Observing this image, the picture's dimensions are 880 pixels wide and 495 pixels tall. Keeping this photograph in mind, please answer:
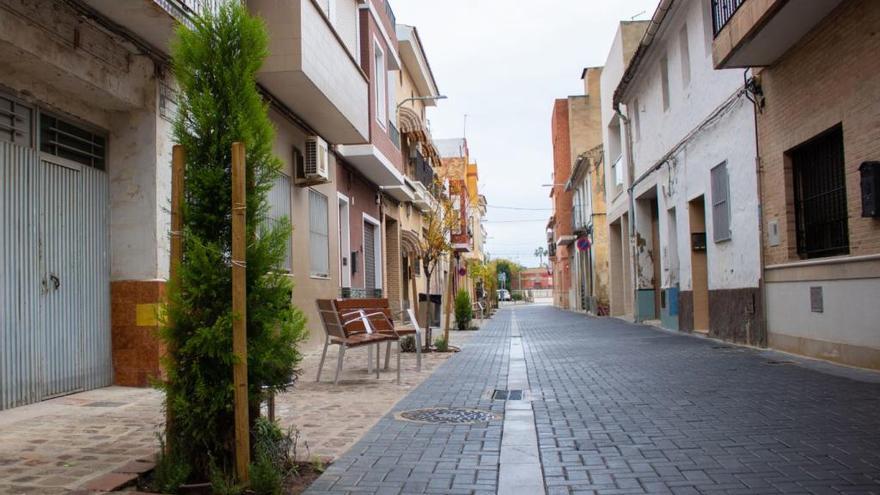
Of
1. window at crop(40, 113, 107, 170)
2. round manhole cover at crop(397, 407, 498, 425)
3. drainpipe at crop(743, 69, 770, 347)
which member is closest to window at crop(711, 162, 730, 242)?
drainpipe at crop(743, 69, 770, 347)

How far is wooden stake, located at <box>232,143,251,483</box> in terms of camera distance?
3486 millimetres

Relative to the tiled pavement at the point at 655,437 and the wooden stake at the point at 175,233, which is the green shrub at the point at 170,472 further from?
the tiled pavement at the point at 655,437

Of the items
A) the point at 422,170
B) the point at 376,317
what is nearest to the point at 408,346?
the point at 376,317

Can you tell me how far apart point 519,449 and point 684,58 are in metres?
12.6

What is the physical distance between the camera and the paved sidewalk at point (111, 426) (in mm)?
3975

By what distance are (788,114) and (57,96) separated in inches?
348

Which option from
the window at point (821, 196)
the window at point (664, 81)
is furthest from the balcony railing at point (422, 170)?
the window at point (821, 196)

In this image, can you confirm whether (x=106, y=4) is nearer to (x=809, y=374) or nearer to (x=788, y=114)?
(x=809, y=374)

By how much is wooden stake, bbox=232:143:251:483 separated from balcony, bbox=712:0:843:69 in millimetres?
7177

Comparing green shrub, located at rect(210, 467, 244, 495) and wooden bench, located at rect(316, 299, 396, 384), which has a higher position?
wooden bench, located at rect(316, 299, 396, 384)

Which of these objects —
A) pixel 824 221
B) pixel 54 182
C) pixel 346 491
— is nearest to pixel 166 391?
pixel 346 491

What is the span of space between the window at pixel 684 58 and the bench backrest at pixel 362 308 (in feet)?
29.3

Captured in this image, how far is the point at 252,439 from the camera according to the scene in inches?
149

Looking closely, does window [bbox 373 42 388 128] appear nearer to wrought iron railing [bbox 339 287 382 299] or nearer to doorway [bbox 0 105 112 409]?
wrought iron railing [bbox 339 287 382 299]
